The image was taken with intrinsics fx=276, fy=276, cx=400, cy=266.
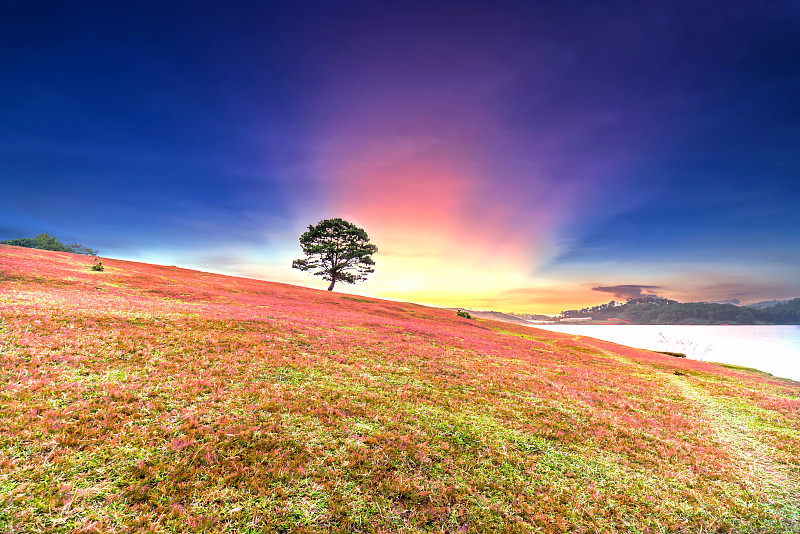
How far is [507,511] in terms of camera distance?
19.1 ft

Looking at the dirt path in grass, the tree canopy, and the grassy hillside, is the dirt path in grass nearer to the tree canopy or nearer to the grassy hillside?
the grassy hillside

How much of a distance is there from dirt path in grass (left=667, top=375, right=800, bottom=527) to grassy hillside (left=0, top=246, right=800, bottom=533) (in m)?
0.07

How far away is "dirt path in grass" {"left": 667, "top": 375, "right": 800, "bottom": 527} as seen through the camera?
24.7ft

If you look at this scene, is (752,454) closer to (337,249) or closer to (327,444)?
(327,444)

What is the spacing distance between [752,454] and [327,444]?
48.1 feet

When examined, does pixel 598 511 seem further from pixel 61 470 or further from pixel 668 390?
pixel 668 390

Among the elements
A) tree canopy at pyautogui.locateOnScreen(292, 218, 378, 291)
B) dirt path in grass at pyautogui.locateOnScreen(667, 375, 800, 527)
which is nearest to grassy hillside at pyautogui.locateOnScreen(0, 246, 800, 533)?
dirt path in grass at pyautogui.locateOnScreen(667, 375, 800, 527)

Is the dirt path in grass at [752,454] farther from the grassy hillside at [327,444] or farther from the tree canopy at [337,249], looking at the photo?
the tree canopy at [337,249]

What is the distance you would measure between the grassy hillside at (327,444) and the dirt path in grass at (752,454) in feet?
0.24

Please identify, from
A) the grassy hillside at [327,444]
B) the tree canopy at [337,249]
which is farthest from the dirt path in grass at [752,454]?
the tree canopy at [337,249]

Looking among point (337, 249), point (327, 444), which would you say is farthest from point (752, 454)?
point (337, 249)

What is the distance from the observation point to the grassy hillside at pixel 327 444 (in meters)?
5.04

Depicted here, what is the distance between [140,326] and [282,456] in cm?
1170

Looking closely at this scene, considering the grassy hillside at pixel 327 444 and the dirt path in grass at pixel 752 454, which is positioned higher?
the grassy hillside at pixel 327 444
